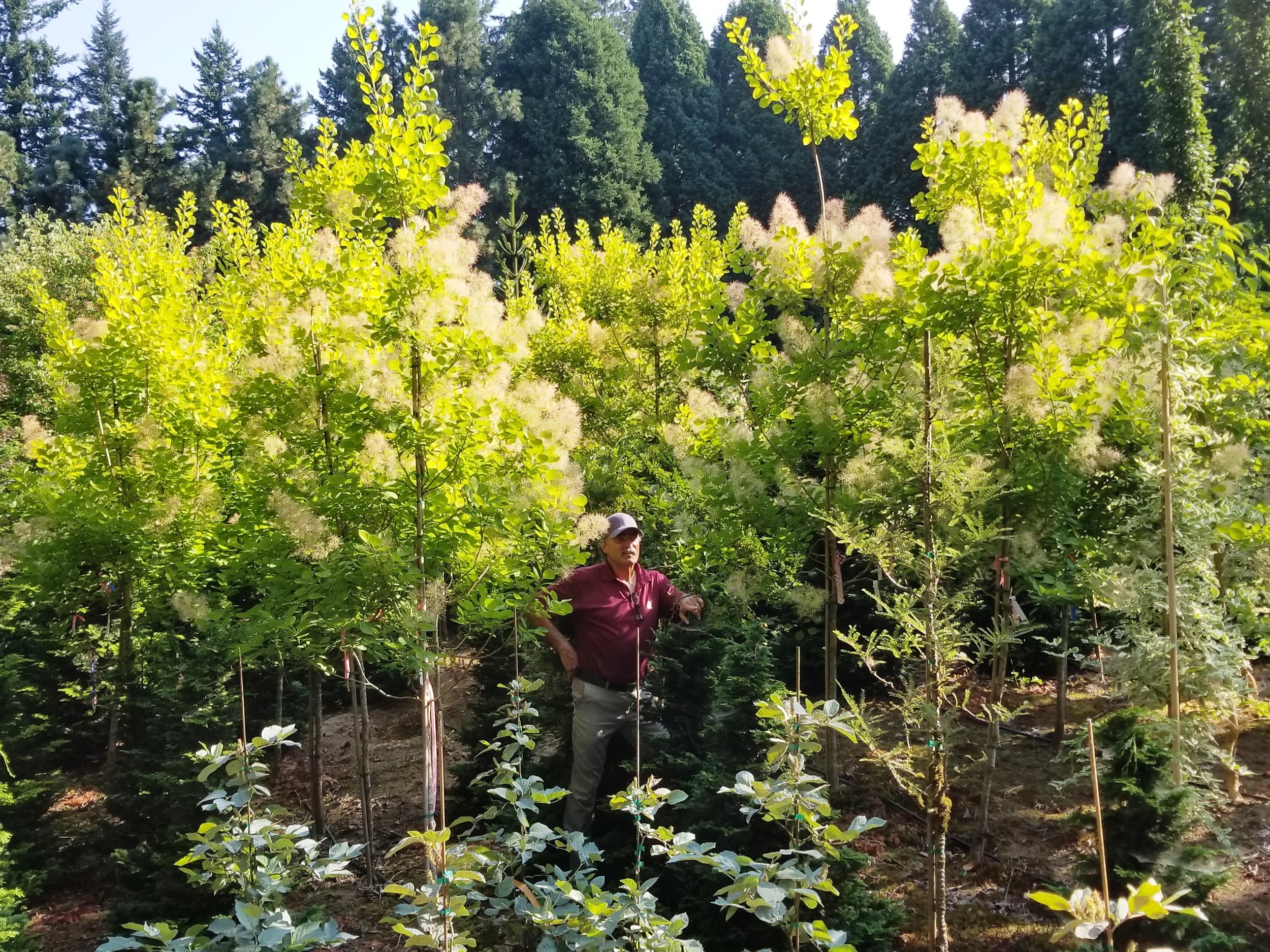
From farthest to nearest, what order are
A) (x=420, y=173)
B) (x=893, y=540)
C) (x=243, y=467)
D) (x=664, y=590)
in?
(x=243, y=467)
(x=664, y=590)
(x=893, y=540)
(x=420, y=173)

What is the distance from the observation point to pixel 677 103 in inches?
1173

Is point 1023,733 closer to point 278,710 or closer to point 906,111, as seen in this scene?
point 278,710

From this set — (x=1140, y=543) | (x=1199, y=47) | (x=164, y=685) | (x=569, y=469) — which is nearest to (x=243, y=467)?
(x=164, y=685)

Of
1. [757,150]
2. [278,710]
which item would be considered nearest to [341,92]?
[757,150]

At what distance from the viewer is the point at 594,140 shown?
84.6 ft

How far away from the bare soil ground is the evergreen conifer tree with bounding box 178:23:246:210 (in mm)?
26720

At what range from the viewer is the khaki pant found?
434cm

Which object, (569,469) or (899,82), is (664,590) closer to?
(569,469)

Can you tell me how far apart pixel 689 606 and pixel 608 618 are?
42 centimetres

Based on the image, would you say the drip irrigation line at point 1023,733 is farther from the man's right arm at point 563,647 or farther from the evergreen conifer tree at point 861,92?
the evergreen conifer tree at point 861,92

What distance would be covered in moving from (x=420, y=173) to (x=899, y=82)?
82.0ft

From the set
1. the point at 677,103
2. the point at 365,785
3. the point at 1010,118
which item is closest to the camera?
the point at 1010,118

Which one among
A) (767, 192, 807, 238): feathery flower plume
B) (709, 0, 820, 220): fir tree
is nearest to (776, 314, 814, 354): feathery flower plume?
(767, 192, 807, 238): feathery flower plume

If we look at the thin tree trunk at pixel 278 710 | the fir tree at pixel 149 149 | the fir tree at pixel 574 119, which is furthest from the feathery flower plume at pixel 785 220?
the fir tree at pixel 149 149
